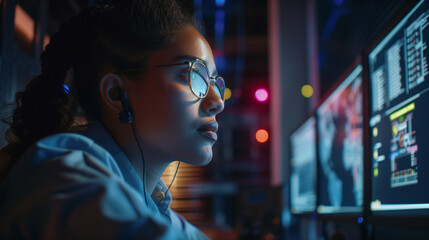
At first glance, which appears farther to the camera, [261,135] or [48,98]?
[261,135]

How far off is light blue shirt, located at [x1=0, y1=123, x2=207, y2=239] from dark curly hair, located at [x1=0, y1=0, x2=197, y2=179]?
34cm

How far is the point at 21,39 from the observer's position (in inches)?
63.1

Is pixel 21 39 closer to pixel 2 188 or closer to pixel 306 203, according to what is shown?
pixel 2 188

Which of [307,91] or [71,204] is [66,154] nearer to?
[71,204]

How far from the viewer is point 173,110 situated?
83 centimetres

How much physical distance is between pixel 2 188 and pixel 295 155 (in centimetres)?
197

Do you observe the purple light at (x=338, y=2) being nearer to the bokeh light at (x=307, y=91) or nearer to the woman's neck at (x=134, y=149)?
the bokeh light at (x=307, y=91)

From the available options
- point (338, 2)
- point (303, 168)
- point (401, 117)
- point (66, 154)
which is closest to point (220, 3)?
point (338, 2)

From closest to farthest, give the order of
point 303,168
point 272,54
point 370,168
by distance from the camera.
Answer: point 370,168, point 303,168, point 272,54

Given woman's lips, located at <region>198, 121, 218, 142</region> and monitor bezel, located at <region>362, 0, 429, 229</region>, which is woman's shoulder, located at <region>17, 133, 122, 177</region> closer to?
woman's lips, located at <region>198, 121, 218, 142</region>

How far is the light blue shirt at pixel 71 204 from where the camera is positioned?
460 millimetres

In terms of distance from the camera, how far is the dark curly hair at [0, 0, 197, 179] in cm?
87

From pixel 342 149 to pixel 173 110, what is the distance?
853mm

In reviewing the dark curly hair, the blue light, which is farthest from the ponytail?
the blue light
